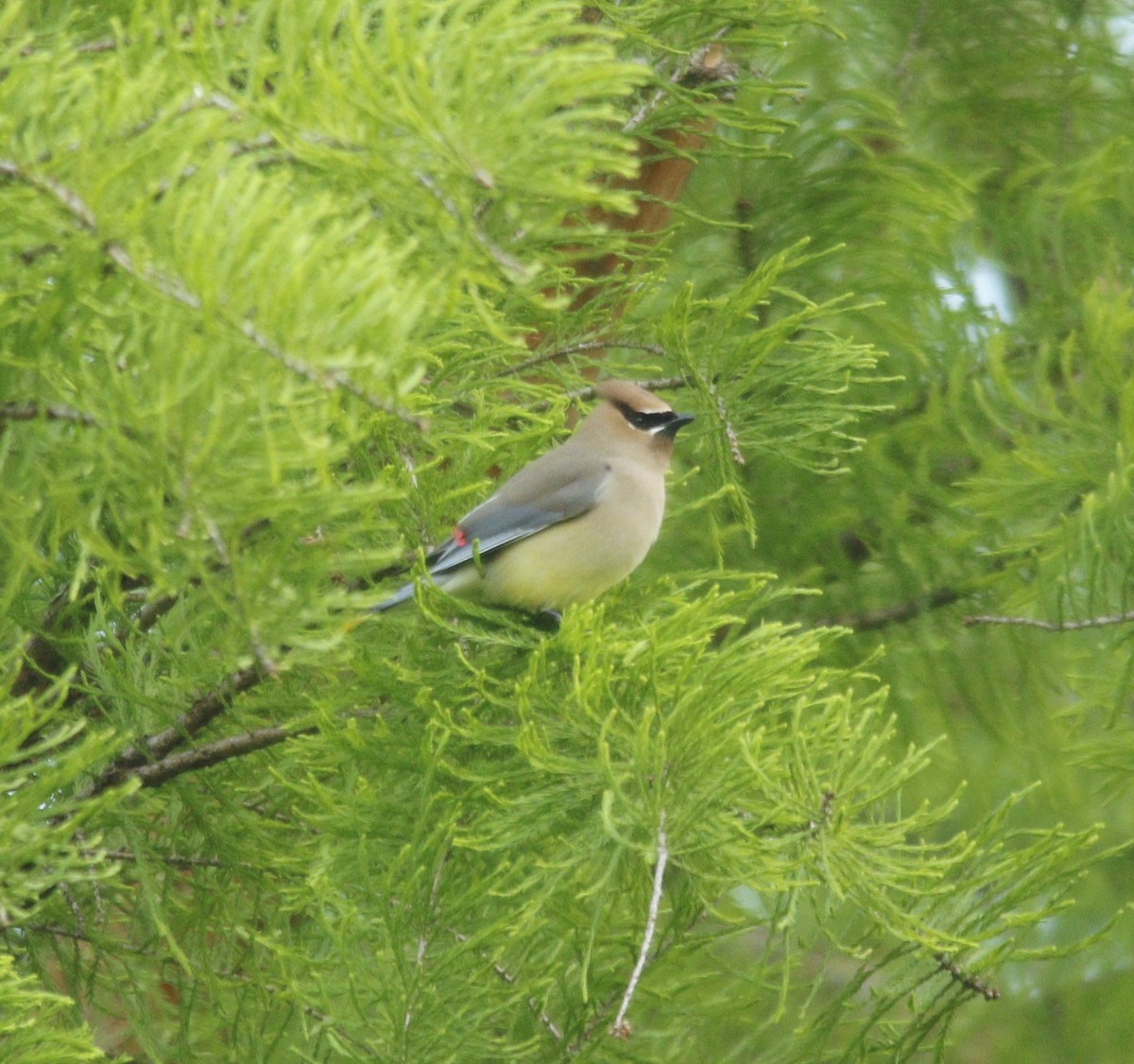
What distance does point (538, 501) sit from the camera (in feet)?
9.53

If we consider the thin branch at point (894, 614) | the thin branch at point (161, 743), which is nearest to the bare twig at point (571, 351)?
the thin branch at point (161, 743)

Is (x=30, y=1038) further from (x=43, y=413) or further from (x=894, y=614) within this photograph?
(x=894, y=614)

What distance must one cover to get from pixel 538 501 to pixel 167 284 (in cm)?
170

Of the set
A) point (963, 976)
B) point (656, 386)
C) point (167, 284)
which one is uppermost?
point (167, 284)

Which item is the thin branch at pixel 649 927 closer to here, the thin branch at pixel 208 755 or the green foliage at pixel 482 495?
the green foliage at pixel 482 495

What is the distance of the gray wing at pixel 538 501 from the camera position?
111 inches

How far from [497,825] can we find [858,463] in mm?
1736

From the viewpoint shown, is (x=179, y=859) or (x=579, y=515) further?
(x=579, y=515)

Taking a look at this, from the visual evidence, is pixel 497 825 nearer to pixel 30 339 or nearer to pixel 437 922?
pixel 437 922

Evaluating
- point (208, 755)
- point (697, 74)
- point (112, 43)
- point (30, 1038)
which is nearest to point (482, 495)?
point (208, 755)

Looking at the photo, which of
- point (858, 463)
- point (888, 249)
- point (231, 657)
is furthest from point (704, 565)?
point (231, 657)

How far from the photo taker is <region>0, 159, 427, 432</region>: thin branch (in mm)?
1210

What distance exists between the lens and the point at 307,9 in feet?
4.51

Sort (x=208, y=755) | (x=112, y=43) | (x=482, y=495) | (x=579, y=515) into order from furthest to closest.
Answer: (x=579, y=515), (x=482, y=495), (x=208, y=755), (x=112, y=43)
